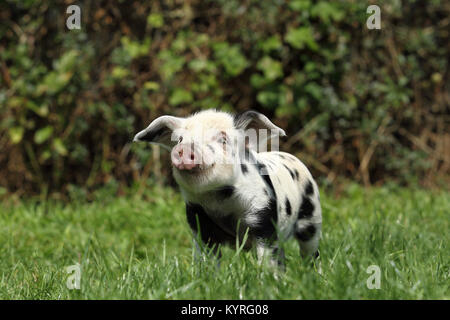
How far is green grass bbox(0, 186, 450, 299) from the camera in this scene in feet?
7.86

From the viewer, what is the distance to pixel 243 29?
250 inches

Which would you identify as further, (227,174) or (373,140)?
(373,140)

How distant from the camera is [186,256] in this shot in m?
3.46

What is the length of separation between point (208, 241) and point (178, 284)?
430mm

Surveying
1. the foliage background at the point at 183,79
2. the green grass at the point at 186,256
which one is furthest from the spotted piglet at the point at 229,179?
the foliage background at the point at 183,79

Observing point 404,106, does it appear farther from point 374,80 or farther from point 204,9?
point 204,9

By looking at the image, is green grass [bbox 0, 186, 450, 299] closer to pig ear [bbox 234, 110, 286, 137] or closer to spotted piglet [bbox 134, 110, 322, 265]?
spotted piglet [bbox 134, 110, 322, 265]

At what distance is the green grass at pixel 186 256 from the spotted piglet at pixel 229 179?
0.44 ft

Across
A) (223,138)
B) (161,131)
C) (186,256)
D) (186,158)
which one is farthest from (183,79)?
(186,158)

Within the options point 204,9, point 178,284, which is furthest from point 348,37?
point 178,284

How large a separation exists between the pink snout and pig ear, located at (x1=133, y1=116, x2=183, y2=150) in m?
0.26

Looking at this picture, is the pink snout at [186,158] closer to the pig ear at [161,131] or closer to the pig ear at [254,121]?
the pig ear at [161,131]

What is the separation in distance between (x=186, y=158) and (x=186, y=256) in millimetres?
1125
